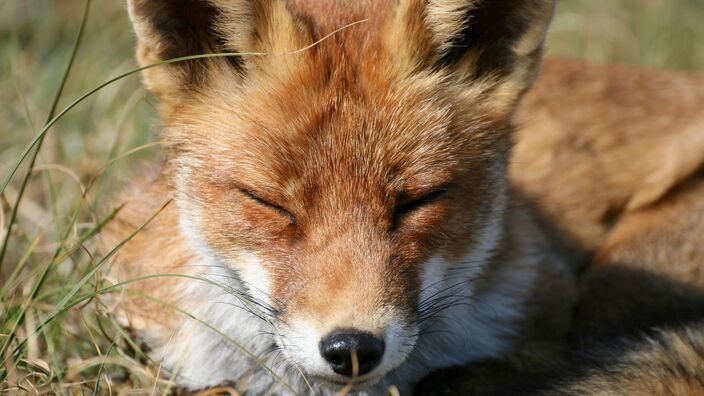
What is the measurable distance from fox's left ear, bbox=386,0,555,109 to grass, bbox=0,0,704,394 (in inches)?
44.5

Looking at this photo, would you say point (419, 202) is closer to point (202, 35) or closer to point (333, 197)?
point (333, 197)

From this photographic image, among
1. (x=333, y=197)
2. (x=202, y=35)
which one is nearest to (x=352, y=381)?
(x=333, y=197)

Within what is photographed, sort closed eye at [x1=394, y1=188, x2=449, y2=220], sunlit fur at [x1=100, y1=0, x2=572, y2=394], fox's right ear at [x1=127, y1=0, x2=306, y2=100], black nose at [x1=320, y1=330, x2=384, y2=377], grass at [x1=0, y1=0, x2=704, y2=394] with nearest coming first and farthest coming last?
black nose at [x1=320, y1=330, x2=384, y2=377]
sunlit fur at [x1=100, y1=0, x2=572, y2=394]
closed eye at [x1=394, y1=188, x2=449, y2=220]
fox's right ear at [x1=127, y1=0, x2=306, y2=100]
grass at [x1=0, y1=0, x2=704, y2=394]

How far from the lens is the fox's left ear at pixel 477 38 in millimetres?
3309

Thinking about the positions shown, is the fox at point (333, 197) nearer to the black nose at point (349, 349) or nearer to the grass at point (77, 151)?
the black nose at point (349, 349)

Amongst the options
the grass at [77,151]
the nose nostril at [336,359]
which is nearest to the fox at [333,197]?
the nose nostril at [336,359]

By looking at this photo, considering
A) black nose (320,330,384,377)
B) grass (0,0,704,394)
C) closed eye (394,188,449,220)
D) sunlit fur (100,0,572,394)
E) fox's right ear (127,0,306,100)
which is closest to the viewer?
black nose (320,330,384,377)

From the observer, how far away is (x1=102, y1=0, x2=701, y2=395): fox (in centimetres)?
302

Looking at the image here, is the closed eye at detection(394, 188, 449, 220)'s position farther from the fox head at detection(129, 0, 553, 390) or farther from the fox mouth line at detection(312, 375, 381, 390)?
the fox mouth line at detection(312, 375, 381, 390)

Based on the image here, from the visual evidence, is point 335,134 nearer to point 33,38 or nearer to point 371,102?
point 371,102

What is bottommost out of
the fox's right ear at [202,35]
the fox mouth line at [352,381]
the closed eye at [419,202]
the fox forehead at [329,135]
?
the fox mouth line at [352,381]

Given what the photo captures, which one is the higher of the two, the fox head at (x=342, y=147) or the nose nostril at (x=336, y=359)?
the fox head at (x=342, y=147)

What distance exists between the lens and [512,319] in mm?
4031

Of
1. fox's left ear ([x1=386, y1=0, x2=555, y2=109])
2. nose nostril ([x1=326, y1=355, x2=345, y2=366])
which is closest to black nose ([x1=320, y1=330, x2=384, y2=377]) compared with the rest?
nose nostril ([x1=326, y1=355, x2=345, y2=366])
